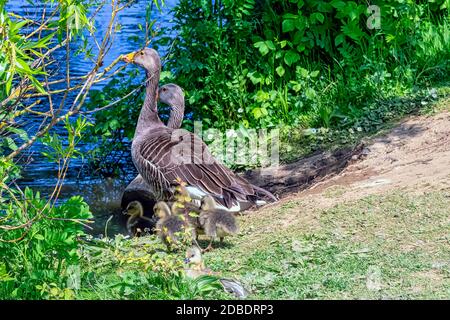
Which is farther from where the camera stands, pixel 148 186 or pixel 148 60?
pixel 148 186

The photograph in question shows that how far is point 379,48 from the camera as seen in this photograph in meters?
11.7

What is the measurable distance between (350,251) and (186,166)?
2.92m

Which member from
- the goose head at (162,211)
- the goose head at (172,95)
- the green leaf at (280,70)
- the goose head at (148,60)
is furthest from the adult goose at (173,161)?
the green leaf at (280,70)

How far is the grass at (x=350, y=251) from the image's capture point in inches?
250

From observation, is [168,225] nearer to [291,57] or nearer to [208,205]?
[208,205]

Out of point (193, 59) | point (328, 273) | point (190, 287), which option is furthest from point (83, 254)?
point (193, 59)

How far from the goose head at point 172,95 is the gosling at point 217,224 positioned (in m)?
3.13

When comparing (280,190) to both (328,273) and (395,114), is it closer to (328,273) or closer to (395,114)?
(395,114)

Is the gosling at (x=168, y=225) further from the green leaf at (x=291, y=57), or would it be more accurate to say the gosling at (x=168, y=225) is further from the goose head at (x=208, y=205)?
the green leaf at (x=291, y=57)

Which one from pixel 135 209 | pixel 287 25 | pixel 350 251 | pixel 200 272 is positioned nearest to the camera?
pixel 200 272

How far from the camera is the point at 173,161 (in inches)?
380

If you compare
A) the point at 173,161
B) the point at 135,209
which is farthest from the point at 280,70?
the point at 135,209

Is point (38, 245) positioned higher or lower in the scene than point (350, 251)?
higher

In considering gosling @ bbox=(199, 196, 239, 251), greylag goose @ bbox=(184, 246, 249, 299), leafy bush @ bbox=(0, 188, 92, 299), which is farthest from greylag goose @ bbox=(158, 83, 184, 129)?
leafy bush @ bbox=(0, 188, 92, 299)
